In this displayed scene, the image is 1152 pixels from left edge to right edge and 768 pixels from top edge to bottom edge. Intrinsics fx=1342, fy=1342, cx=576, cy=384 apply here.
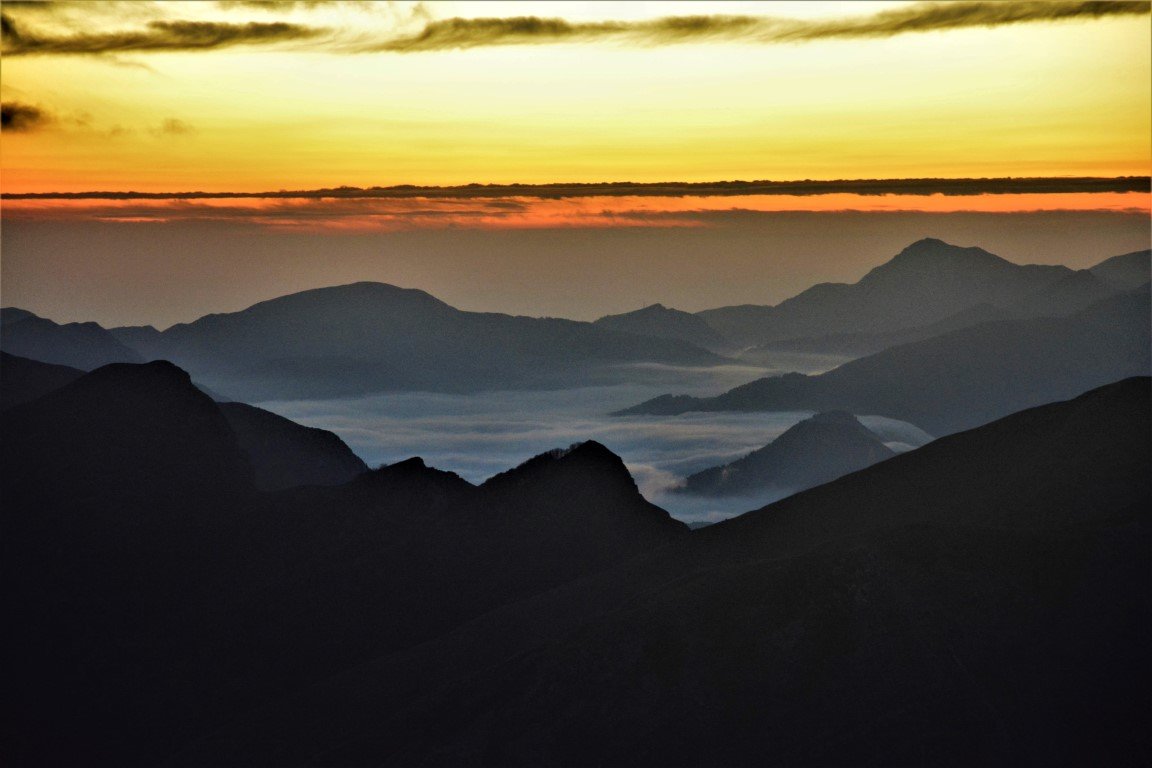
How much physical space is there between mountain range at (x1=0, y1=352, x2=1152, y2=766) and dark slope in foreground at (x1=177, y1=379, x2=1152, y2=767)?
22 centimetres

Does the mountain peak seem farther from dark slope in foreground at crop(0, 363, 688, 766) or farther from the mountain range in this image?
the mountain range

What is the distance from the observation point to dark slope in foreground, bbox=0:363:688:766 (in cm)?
13788

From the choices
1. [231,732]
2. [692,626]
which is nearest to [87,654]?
[231,732]

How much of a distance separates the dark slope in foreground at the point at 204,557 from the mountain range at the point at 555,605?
382 millimetres

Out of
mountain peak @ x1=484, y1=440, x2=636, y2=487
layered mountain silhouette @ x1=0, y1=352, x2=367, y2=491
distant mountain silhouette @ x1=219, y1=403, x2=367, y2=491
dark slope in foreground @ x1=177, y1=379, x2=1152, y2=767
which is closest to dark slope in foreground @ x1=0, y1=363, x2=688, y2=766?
mountain peak @ x1=484, y1=440, x2=636, y2=487

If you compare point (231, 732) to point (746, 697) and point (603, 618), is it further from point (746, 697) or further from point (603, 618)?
point (746, 697)

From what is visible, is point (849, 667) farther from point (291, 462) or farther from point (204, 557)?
point (291, 462)

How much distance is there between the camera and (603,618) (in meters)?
106

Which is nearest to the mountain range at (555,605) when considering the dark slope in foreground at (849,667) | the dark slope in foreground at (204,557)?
the dark slope in foreground at (849,667)

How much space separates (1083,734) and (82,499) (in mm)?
123451

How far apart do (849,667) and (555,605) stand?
41.8 meters

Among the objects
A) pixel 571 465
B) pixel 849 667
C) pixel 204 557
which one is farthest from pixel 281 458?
pixel 849 667

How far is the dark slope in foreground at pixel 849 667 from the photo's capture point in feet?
286

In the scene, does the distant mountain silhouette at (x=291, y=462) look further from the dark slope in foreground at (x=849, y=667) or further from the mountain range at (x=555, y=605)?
the dark slope in foreground at (x=849, y=667)
